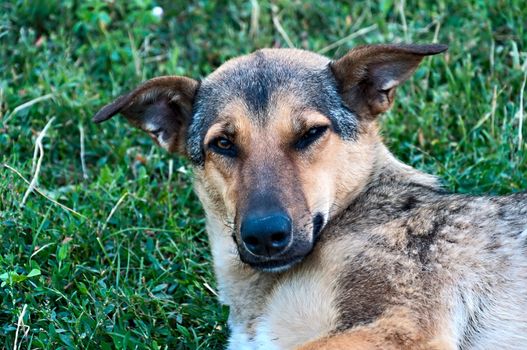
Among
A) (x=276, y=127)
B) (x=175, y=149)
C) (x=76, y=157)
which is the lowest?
(x=76, y=157)

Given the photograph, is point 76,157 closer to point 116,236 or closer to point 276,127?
point 116,236

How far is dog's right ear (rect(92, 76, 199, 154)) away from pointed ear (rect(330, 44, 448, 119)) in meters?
1.08

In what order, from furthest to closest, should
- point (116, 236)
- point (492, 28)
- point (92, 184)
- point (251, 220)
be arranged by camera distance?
Answer: point (492, 28), point (92, 184), point (116, 236), point (251, 220)

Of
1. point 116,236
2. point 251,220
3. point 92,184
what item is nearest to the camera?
point 251,220

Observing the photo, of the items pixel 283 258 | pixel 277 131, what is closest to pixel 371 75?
pixel 277 131

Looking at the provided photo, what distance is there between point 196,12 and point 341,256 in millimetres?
4594

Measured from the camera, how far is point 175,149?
21.2 ft

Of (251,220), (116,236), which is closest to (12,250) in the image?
(116,236)

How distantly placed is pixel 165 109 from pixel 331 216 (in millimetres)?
1482

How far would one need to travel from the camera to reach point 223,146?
19.1ft

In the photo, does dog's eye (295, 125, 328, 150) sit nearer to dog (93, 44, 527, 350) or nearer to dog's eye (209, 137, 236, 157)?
dog (93, 44, 527, 350)

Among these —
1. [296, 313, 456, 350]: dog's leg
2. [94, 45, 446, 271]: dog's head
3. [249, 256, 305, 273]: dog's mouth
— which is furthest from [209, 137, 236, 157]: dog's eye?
[296, 313, 456, 350]: dog's leg

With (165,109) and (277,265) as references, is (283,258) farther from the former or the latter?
(165,109)

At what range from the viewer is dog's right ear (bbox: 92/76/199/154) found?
6188mm
